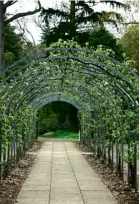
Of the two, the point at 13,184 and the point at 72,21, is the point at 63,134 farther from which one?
the point at 13,184

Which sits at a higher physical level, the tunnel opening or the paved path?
the tunnel opening

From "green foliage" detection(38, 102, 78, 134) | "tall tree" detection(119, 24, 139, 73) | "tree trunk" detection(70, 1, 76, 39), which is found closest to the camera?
"tall tree" detection(119, 24, 139, 73)

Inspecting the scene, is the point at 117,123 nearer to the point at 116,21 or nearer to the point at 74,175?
the point at 74,175

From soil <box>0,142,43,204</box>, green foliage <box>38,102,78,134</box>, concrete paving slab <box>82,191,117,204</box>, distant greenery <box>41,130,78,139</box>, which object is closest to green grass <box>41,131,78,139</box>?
distant greenery <box>41,130,78,139</box>

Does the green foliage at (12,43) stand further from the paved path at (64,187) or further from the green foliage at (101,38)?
the paved path at (64,187)

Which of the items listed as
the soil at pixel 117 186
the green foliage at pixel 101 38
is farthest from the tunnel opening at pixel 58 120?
the soil at pixel 117 186

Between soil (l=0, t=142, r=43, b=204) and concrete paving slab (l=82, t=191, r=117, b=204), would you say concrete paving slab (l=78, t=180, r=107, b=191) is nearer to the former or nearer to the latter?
concrete paving slab (l=82, t=191, r=117, b=204)

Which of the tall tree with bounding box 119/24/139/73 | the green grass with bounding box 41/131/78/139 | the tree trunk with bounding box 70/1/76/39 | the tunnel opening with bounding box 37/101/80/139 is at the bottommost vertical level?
the green grass with bounding box 41/131/78/139

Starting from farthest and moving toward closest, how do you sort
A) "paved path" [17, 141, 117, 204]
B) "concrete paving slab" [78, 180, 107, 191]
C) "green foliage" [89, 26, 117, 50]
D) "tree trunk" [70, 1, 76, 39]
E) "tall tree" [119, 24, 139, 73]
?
"green foliage" [89, 26, 117, 50]
"tree trunk" [70, 1, 76, 39]
"tall tree" [119, 24, 139, 73]
"concrete paving slab" [78, 180, 107, 191]
"paved path" [17, 141, 117, 204]

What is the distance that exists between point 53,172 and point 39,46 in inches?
944

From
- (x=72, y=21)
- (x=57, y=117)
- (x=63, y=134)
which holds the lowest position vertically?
(x=63, y=134)

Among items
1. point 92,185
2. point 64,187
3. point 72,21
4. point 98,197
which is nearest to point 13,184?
point 64,187

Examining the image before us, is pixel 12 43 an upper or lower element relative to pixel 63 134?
upper

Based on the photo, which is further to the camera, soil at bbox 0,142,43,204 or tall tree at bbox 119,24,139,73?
tall tree at bbox 119,24,139,73
